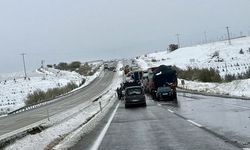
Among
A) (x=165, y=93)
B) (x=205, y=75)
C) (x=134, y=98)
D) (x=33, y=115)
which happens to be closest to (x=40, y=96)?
(x=205, y=75)

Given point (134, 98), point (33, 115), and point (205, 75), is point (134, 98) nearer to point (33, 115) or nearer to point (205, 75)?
point (33, 115)

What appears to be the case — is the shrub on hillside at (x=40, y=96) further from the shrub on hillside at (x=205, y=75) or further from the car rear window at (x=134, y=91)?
the car rear window at (x=134, y=91)

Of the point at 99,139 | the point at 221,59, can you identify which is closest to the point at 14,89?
the point at 221,59

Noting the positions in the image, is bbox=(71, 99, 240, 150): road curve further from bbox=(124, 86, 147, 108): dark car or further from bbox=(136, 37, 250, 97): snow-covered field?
bbox=(136, 37, 250, 97): snow-covered field

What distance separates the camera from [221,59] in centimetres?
12525

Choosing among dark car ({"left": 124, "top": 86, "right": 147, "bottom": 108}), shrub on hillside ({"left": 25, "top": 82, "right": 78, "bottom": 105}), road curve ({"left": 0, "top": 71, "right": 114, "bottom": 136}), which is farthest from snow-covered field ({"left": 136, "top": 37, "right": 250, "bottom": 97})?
shrub on hillside ({"left": 25, "top": 82, "right": 78, "bottom": 105})

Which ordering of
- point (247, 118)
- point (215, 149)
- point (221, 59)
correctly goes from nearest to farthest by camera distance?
point (215, 149)
point (247, 118)
point (221, 59)

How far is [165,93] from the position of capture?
48.4 meters

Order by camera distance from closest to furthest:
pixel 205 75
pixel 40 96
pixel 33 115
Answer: pixel 33 115 → pixel 205 75 → pixel 40 96

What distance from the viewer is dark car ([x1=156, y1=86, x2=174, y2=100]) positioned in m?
48.2

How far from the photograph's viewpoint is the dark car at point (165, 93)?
48.2 metres

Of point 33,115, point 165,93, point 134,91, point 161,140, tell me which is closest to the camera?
point 161,140

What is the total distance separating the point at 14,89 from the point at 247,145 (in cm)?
10317

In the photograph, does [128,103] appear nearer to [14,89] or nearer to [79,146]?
[79,146]
